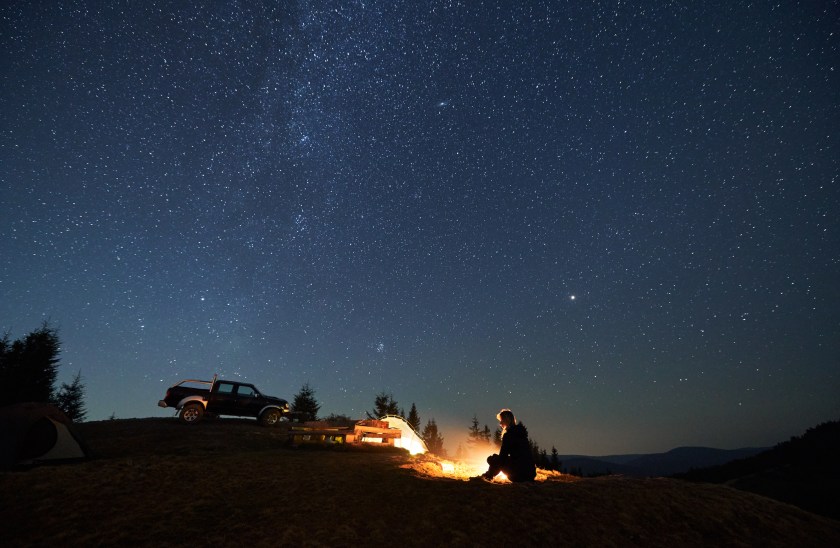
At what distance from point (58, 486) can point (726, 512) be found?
41.8ft

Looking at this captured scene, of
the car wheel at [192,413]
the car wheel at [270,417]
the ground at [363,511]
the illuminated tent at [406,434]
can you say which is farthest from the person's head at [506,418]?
the car wheel at [192,413]

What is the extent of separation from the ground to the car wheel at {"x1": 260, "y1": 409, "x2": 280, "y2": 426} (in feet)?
31.1

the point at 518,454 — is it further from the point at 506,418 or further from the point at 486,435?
the point at 486,435

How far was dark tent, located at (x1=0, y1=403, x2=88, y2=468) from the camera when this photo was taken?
29.5 feet

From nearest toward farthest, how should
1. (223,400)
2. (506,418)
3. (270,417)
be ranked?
(506,418), (223,400), (270,417)

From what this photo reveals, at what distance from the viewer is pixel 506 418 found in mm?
8648

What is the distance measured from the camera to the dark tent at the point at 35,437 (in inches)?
354

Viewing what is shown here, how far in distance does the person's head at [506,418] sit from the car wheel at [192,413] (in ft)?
49.9

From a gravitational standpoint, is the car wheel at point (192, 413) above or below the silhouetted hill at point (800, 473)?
above

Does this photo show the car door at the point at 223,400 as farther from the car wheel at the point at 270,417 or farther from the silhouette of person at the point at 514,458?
the silhouette of person at the point at 514,458

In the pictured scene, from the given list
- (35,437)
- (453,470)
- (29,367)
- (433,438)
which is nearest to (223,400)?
(35,437)

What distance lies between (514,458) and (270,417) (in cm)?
1453

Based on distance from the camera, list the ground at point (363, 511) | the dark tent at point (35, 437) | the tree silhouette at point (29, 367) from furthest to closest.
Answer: the tree silhouette at point (29, 367) → the dark tent at point (35, 437) → the ground at point (363, 511)

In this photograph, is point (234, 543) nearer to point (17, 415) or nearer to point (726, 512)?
point (726, 512)
